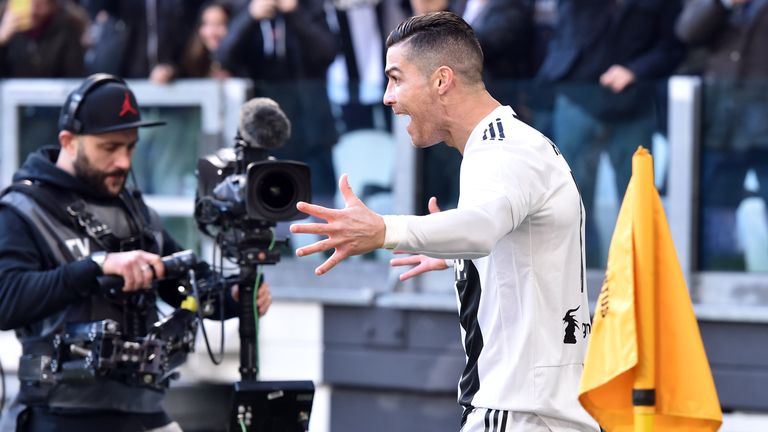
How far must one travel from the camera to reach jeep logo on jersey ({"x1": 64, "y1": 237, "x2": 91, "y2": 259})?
5.17m

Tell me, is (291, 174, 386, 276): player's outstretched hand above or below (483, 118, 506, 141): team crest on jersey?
below

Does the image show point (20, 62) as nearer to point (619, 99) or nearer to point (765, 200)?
point (619, 99)

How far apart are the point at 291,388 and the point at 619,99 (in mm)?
3252

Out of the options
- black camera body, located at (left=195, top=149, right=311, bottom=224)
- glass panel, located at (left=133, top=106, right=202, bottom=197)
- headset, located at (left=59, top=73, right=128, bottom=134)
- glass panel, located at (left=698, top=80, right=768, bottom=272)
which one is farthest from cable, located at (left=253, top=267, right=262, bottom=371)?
glass panel, located at (left=133, top=106, right=202, bottom=197)

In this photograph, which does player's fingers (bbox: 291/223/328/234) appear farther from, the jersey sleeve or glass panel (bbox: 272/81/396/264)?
glass panel (bbox: 272/81/396/264)

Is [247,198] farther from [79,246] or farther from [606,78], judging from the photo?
[606,78]

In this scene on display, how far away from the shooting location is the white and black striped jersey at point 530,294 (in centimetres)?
386

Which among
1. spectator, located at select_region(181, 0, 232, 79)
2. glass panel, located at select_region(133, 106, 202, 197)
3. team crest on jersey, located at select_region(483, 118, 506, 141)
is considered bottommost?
team crest on jersey, located at select_region(483, 118, 506, 141)

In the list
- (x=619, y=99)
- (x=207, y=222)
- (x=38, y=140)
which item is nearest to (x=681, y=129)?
(x=619, y=99)

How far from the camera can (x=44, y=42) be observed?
9.30 m

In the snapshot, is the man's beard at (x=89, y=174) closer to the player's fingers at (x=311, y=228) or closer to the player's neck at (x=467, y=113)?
the player's neck at (x=467, y=113)

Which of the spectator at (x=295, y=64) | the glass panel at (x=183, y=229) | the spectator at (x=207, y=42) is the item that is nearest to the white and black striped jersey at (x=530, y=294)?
the spectator at (x=295, y=64)

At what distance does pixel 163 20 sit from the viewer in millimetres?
8898

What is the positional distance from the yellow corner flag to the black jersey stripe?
0.34m
